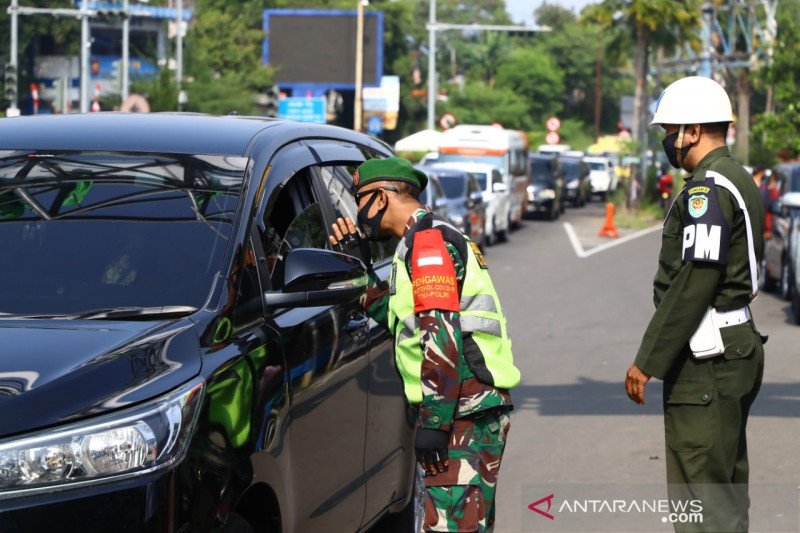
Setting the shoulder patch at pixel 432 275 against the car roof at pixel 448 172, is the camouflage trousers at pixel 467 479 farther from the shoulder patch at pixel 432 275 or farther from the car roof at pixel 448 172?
the car roof at pixel 448 172

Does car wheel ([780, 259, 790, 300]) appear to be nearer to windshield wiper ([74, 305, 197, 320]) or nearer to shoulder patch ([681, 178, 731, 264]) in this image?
shoulder patch ([681, 178, 731, 264])

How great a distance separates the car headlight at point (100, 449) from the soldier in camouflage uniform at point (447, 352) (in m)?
0.84

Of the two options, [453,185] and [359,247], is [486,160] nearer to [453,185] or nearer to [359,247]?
[453,185]

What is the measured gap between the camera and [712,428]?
4.66 meters

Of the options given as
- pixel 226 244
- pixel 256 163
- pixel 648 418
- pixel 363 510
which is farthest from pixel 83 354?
pixel 648 418

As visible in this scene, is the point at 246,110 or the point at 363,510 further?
the point at 246,110

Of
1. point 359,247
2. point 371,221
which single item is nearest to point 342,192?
point 359,247

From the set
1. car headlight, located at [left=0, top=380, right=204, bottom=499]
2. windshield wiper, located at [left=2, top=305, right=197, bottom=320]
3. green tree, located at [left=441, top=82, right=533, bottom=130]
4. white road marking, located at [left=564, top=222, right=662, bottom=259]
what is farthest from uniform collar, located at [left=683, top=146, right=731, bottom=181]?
green tree, located at [left=441, top=82, right=533, bottom=130]

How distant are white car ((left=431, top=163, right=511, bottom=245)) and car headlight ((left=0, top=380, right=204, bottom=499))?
26.4m

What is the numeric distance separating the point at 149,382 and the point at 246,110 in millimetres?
57789

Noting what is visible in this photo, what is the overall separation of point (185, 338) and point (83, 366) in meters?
0.37

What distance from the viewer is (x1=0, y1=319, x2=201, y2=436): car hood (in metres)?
3.52

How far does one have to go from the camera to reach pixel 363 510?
5348 mm

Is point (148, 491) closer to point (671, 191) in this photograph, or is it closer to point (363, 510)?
point (363, 510)
